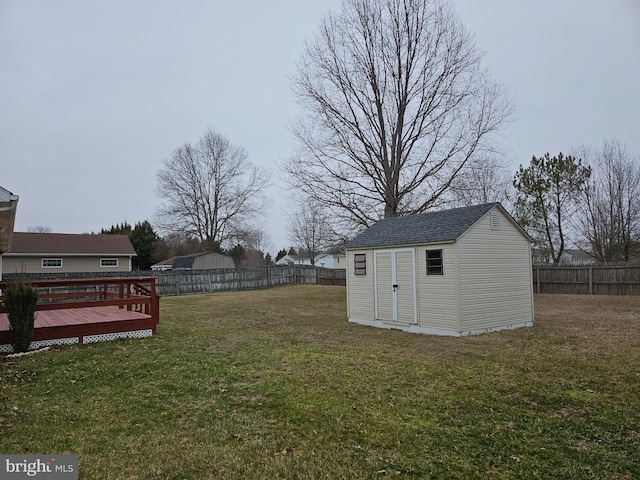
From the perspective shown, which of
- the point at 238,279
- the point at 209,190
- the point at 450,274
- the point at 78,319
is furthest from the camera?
the point at 209,190

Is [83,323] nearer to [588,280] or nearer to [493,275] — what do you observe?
[493,275]

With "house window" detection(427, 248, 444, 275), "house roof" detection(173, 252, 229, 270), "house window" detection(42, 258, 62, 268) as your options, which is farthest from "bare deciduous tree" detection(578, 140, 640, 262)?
"house window" detection(42, 258, 62, 268)

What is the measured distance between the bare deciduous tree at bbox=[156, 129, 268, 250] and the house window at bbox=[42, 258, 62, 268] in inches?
386

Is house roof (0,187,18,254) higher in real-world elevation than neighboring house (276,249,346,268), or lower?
higher

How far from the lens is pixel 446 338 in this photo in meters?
8.75

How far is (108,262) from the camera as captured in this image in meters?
27.7

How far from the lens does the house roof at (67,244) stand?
25.0 m

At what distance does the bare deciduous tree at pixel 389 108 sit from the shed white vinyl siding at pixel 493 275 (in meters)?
6.95

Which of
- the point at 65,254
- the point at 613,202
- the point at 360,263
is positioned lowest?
the point at 360,263

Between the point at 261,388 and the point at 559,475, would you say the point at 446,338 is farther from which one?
the point at 559,475

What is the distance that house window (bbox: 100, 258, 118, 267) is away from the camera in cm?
2742

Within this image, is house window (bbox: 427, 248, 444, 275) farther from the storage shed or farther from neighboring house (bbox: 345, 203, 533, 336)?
the storage shed

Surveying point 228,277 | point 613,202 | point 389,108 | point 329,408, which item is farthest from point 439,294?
point 613,202

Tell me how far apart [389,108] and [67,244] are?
23.9 m
